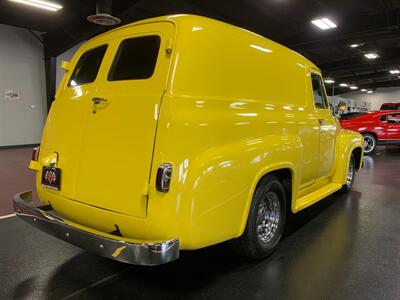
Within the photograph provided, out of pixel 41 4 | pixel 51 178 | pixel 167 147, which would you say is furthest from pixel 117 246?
pixel 41 4

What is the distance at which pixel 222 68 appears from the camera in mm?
2705

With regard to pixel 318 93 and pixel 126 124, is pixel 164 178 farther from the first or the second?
pixel 318 93

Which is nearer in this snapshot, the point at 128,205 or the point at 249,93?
the point at 128,205

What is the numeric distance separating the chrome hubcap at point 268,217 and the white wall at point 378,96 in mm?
32249

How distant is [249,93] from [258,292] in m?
1.64

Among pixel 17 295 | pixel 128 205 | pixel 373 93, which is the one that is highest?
pixel 373 93

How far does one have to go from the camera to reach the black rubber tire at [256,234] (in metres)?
2.83

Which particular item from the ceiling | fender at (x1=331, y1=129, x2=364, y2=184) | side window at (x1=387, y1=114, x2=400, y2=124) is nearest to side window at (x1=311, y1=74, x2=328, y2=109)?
fender at (x1=331, y1=129, x2=364, y2=184)

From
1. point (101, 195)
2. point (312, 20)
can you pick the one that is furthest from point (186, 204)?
point (312, 20)

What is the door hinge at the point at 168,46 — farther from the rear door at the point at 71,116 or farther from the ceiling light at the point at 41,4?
the ceiling light at the point at 41,4

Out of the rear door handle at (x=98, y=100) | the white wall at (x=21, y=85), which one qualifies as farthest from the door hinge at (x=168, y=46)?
the white wall at (x=21, y=85)

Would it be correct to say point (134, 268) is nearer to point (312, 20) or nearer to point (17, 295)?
point (17, 295)

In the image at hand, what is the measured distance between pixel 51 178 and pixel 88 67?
110 cm

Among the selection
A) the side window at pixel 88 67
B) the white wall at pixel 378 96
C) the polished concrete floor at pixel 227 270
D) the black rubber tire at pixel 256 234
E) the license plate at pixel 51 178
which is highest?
the white wall at pixel 378 96
